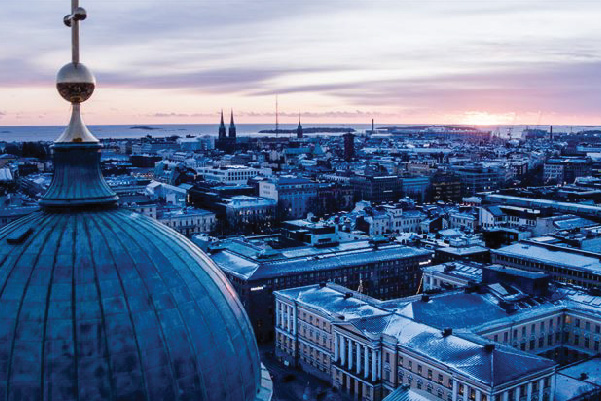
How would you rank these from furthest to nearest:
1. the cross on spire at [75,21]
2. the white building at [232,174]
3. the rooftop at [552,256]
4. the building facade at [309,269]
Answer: the white building at [232,174], the rooftop at [552,256], the building facade at [309,269], the cross on spire at [75,21]

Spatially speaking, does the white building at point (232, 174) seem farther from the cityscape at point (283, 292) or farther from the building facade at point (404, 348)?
the building facade at point (404, 348)

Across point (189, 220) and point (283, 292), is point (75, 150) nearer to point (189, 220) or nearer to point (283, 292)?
point (283, 292)

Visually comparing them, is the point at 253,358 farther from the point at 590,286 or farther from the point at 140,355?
the point at 590,286

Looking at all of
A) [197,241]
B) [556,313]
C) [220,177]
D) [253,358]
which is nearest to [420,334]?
[556,313]

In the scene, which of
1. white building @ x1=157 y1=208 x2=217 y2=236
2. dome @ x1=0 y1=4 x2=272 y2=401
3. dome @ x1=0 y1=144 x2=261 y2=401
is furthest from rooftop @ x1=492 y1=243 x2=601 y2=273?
dome @ x1=0 y1=144 x2=261 y2=401

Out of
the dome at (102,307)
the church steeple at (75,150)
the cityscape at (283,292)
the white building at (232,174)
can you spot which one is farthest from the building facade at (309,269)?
the white building at (232,174)

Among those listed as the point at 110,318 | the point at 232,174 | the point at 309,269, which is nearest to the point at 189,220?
the point at 309,269
